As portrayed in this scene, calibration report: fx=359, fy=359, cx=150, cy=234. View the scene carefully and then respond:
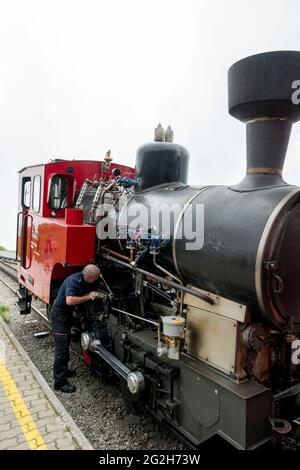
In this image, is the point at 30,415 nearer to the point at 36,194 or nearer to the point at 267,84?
the point at 36,194

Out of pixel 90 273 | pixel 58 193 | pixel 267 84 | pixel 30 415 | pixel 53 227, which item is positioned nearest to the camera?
pixel 267 84

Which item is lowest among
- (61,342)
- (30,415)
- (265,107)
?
(30,415)

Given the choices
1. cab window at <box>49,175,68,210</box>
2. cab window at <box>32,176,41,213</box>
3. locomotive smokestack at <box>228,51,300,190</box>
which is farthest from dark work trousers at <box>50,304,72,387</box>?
locomotive smokestack at <box>228,51,300,190</box>

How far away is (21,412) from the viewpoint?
11.9 ft

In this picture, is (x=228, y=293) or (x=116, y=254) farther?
(x=116, y=254)

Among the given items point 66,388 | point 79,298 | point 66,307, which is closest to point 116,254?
point 79,298

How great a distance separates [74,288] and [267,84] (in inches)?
114

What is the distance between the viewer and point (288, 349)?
284cm

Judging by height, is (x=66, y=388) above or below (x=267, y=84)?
below

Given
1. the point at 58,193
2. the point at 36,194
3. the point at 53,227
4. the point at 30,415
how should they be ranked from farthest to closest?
the point at 36,194 → the point at 58,193 → the point at 53,227 → the point at 30,415

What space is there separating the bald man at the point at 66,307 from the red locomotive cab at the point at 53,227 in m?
0.26

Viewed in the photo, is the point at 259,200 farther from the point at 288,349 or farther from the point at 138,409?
the point at 138,409

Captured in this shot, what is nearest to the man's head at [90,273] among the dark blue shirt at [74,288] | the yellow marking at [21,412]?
the dark blue shirt at [74,288]
